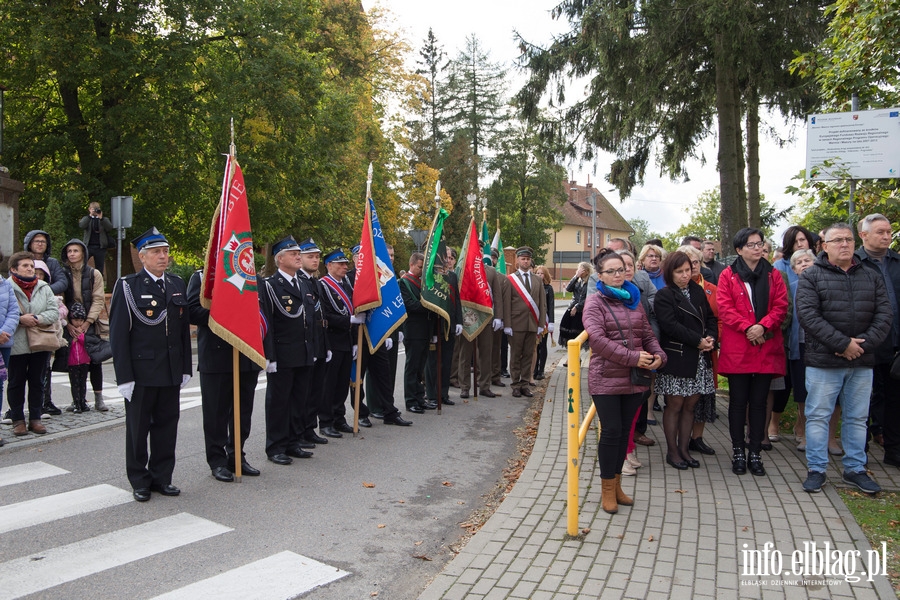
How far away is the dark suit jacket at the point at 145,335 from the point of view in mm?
5613

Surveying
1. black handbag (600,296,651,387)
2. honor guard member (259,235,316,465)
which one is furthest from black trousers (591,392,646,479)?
honor guard member (259,235,316,465)

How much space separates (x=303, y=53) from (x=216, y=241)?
16.9 metres

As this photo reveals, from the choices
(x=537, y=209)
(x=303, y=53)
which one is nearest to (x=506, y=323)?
(x=303, y=53)

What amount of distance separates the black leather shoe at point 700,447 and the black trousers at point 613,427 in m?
1.84

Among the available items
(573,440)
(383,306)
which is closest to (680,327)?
(573,440)

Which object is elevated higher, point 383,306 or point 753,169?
point 753,169

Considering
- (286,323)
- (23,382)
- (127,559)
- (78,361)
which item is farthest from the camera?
(78,361)

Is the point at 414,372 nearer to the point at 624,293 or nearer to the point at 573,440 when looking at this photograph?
the point at 624,293

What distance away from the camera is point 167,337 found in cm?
582

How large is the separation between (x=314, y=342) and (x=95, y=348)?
3.59m

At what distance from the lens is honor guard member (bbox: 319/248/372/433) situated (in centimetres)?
784

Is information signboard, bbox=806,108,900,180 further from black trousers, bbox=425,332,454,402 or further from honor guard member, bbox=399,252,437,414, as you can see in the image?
black trousers, bbox=425,332,454,402

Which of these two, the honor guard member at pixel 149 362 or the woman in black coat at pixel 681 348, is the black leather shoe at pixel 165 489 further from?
the woman in black coat at pixel 681 348

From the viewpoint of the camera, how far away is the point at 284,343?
6.85m
